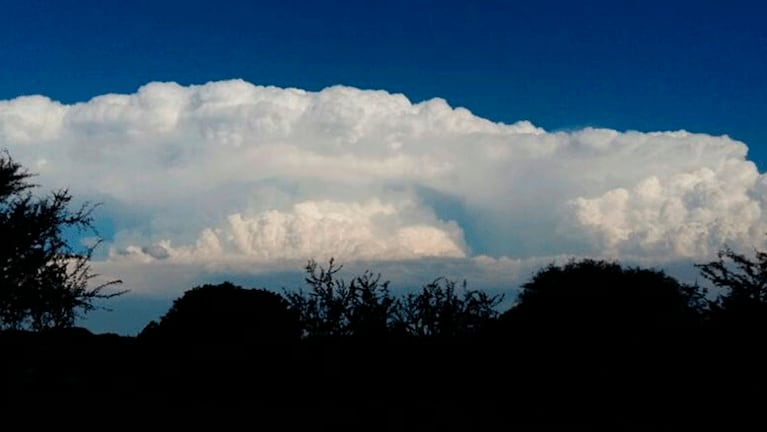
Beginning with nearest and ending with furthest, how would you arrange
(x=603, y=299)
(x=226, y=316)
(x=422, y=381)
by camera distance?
(x=422, y=381) → (x=603, y=299) → (x=226, y=316)

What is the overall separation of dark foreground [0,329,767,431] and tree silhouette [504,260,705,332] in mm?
3098

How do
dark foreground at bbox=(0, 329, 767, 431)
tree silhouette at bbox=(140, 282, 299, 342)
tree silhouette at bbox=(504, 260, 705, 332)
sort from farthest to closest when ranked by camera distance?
tree silhouette at bbox=(140, 282, 299, 342), tree silhouette at bbox=(504, 260, 705, 332), dark foreground at bbox=(0, 329, 767, 431)

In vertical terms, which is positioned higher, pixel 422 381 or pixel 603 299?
pixel 603 299

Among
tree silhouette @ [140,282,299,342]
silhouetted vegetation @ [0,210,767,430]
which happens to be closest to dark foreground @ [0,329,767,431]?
silhouetted vegetation @ [0,210,767,430]

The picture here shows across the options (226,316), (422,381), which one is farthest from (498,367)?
(226,316)

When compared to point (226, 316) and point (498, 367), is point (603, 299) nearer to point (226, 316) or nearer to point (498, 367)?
point (498, 367)

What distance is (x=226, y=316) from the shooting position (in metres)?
41.8

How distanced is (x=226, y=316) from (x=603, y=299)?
1906 cm

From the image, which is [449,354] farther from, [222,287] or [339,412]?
[222,287]

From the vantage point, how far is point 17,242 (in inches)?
1286

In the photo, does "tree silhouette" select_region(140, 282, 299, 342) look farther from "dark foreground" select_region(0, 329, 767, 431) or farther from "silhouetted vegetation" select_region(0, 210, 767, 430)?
"dark foreground" select_region(0, 329, 767, 431)

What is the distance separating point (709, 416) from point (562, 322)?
40.1 feet

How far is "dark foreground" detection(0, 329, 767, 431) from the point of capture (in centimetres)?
Answer: 1959

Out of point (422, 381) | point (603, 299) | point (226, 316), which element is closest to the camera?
point (422, 381)
